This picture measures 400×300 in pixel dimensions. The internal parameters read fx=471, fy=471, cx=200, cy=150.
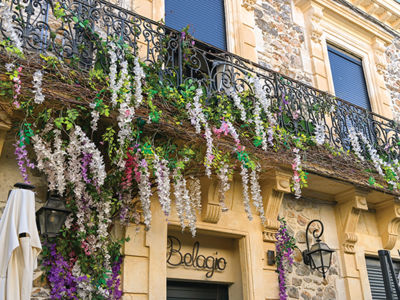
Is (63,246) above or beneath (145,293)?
above

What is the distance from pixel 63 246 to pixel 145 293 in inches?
41.4

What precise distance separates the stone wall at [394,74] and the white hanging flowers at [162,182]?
254 inches

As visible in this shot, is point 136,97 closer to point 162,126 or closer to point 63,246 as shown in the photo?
point 162,126

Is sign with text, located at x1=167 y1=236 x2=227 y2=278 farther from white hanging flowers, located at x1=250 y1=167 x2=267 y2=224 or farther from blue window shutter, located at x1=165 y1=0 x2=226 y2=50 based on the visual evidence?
blue window shutter, located at x1=165 y1=0 x2=226 y2=50

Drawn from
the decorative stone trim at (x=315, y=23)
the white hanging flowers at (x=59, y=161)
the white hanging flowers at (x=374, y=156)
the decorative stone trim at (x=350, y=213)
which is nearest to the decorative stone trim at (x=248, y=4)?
the decorative stone trim at (x=315, y=23)

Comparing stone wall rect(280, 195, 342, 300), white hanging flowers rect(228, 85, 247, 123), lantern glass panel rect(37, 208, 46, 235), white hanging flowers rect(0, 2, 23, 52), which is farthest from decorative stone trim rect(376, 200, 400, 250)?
white hanging flowers rect(0, 2, 23, 52)

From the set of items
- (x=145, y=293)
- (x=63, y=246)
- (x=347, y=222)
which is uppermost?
(x=347, y=222)

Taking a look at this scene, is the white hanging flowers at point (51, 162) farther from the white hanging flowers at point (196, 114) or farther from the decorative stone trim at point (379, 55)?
the decorative stone trim at point (379, 55)

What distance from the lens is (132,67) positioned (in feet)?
17.3

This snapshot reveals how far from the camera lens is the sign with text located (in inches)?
225

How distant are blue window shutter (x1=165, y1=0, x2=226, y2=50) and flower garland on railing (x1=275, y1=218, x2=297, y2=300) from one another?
10.3ft

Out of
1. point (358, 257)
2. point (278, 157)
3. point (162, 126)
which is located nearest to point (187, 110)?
point (162, 126)

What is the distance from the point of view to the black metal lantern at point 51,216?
14.8 feet

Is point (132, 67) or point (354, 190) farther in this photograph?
point (354, 190)
